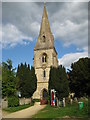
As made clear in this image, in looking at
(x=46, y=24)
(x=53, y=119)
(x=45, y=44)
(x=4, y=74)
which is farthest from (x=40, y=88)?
(x=53, y=119)

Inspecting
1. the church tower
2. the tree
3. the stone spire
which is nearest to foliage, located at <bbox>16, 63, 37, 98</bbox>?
the church tower

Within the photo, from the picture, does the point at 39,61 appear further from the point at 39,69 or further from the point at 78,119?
the point at 78,119

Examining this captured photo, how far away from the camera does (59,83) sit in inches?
1106

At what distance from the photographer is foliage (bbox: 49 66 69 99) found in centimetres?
2780

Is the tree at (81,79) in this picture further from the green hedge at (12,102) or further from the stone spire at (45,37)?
the green hedge at (12,102)

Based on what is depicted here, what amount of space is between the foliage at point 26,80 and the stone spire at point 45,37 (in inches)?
366

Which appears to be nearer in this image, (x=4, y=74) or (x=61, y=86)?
(x=4, y=74)

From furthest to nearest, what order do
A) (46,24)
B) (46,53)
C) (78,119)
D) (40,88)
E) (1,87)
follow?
(46,24), (46,53), (40,88), (1,87), (78,119)

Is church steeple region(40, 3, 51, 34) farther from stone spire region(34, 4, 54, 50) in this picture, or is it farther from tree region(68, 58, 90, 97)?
tree region(68, 58, 90, 97)

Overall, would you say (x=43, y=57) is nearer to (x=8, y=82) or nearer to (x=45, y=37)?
(x=45, y=37)

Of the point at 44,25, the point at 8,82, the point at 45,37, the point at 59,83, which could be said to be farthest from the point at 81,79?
the point at 44,25

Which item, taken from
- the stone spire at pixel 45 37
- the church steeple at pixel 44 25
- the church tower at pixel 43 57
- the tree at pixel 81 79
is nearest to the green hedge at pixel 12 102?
the tree at pixel 81 79

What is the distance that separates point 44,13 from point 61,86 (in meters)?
23.7

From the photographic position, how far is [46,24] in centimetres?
4172
